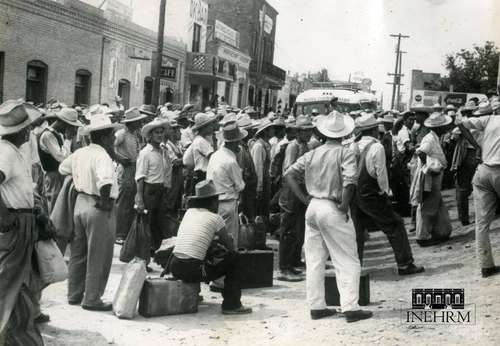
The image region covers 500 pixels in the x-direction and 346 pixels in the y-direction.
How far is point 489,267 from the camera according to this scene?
682 cm

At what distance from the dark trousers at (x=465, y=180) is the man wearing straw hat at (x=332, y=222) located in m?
4.76

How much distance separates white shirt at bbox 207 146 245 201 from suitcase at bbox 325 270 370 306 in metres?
1.53

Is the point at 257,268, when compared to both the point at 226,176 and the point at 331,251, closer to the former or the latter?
the point at 226,176

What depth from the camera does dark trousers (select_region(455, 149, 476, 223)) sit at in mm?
10289

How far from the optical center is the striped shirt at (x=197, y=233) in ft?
20.7

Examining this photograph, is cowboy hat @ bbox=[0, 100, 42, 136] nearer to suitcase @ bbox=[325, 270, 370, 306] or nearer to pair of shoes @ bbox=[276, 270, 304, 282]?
suitcase @ bbox=[325, 270, 370, 306]

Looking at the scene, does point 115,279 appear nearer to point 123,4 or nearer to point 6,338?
point 6,338

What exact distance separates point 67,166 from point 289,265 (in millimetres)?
3237

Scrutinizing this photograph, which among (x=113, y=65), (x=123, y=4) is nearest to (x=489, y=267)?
(x=113, y=65)

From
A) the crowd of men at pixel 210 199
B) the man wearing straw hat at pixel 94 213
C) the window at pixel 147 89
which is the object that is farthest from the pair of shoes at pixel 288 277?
the window at pixel 147 89

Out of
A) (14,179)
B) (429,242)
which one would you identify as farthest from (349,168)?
(429,242)

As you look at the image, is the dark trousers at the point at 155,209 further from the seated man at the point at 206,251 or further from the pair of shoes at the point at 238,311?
the pair of shoes at the point at 238,311

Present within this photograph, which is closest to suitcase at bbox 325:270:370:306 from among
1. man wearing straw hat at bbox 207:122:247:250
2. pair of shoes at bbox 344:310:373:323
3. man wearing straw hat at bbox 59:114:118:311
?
pair of shoes at bbox 344:310:373:323

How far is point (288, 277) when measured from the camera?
8180 millimetres
